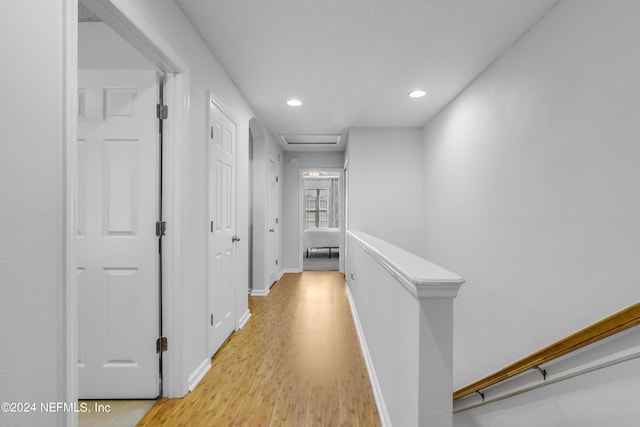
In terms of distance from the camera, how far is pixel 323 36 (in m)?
2.23

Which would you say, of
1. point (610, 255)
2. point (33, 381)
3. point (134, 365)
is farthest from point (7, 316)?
point (610, 255)

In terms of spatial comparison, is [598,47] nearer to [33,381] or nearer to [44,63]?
[44,63]

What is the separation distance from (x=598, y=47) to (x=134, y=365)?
309 centimetres

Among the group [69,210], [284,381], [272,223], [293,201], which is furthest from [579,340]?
[293,201]

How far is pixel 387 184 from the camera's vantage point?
4617 millimetres

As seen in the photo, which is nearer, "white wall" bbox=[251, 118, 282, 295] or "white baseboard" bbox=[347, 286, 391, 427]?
"white baseboard" bbox=[347, 286, 391, 427]

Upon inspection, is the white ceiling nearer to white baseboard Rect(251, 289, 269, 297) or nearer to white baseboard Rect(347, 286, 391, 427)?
white baseboard Rect(347, 286, 391, 427)

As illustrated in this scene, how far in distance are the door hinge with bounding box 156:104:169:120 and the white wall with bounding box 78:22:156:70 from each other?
10.4 inches

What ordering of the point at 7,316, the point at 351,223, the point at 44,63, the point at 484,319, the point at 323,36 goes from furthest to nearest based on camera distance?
the point at 351,223 < the point at 484,319 < the point at 323,36 < the point at 44,63 < the point at 7,316

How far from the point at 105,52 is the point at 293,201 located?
4.50m

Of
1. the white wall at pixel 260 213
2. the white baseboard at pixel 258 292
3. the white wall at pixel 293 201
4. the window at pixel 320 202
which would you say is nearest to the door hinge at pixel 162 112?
the white wall at pixel 260 213

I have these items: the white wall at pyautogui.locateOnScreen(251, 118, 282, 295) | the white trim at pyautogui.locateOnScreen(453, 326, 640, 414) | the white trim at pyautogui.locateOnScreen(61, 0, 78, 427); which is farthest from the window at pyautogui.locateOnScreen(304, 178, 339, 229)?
the white trim at pyautogui.locateOnScreen(61, 0, 78, 427)

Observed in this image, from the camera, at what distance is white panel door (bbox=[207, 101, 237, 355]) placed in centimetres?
249

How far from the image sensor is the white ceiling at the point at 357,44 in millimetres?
1938
